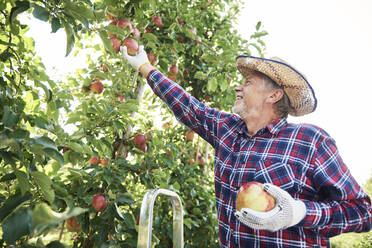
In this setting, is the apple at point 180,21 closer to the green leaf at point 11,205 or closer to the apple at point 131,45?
the apple at point 131,45

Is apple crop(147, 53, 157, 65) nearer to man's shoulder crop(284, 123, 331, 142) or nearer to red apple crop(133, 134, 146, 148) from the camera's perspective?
red apple crop(133, 134, 146, 148)

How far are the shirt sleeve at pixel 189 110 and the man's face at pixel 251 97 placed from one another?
0.38 feet

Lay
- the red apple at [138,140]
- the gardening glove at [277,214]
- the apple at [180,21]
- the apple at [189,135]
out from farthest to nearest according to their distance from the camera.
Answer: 1. the apple at [189,135]
2. the apple at [180,21]
3. the red apple at [138,140]
4. the gardening glove at [277,214]

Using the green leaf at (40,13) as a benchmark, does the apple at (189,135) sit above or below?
above

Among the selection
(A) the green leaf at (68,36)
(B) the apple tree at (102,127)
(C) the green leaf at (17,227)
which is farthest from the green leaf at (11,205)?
(A) the green leaf at (68,36)

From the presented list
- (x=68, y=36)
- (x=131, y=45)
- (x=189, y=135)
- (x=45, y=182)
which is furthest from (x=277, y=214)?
(x=189, y=135)

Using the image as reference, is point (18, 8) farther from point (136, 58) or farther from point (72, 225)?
Result: point (72, 225)

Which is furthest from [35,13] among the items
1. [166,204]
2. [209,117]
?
[166,204]

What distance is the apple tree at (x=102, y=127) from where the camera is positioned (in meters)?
0.77

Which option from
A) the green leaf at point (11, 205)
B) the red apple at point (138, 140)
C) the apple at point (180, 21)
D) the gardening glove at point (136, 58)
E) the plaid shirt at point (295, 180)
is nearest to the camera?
the green leaf at point (11, 205)

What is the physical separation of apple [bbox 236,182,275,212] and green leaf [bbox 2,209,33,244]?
66 cm

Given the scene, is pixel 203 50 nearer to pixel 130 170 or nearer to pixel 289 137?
pixel 130 170

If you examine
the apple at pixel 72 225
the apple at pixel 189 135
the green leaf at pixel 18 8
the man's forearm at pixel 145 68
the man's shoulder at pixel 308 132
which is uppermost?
the apple at pixel 189 135

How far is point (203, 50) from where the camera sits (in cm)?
235
